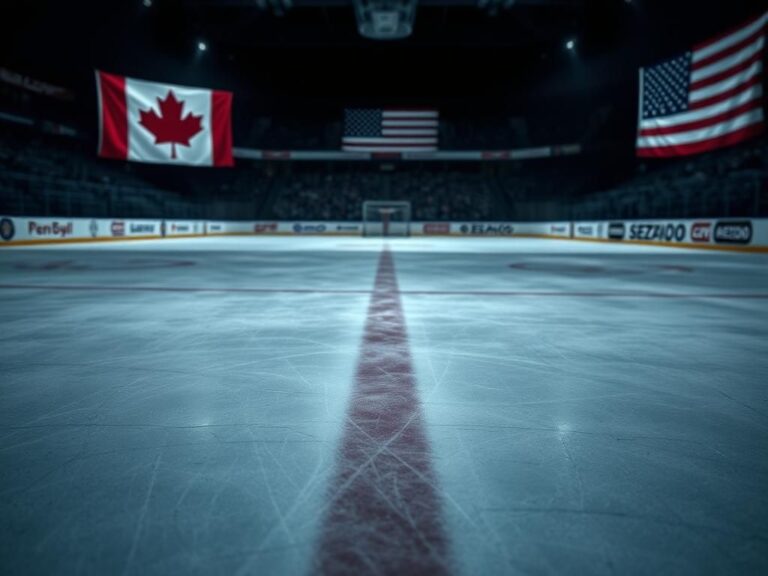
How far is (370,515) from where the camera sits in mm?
1327

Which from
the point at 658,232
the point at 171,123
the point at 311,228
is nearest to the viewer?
the point at 658,232

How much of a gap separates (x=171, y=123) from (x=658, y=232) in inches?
750

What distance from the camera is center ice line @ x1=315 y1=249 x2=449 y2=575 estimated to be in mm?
Result: 1158

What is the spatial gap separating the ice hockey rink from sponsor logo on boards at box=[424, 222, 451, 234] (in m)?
32.8

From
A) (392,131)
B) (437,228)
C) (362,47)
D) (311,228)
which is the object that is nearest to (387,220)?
(437,228)

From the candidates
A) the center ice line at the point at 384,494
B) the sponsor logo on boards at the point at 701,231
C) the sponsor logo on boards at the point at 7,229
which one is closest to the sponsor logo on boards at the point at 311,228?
the sponsor logo on boards at the point at 7,229

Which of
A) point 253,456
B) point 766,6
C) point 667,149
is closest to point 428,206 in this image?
point 667,149

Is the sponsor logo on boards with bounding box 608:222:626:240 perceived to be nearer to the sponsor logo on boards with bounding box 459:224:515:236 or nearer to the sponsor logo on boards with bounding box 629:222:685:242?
the sponsor logo on boards with bounding box 629:222:685:242

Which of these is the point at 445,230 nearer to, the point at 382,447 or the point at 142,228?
the point at 142,228

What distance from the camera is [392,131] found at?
35.8 metres

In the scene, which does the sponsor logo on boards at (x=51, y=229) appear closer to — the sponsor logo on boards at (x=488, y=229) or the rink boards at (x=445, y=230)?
the rink boards at (x=445, y=230)

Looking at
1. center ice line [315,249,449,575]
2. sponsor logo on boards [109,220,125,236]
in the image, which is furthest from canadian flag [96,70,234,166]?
center ice line [315,249,449,575]

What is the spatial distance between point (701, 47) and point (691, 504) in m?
19.9

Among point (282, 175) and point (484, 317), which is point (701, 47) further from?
point (282, 175)
